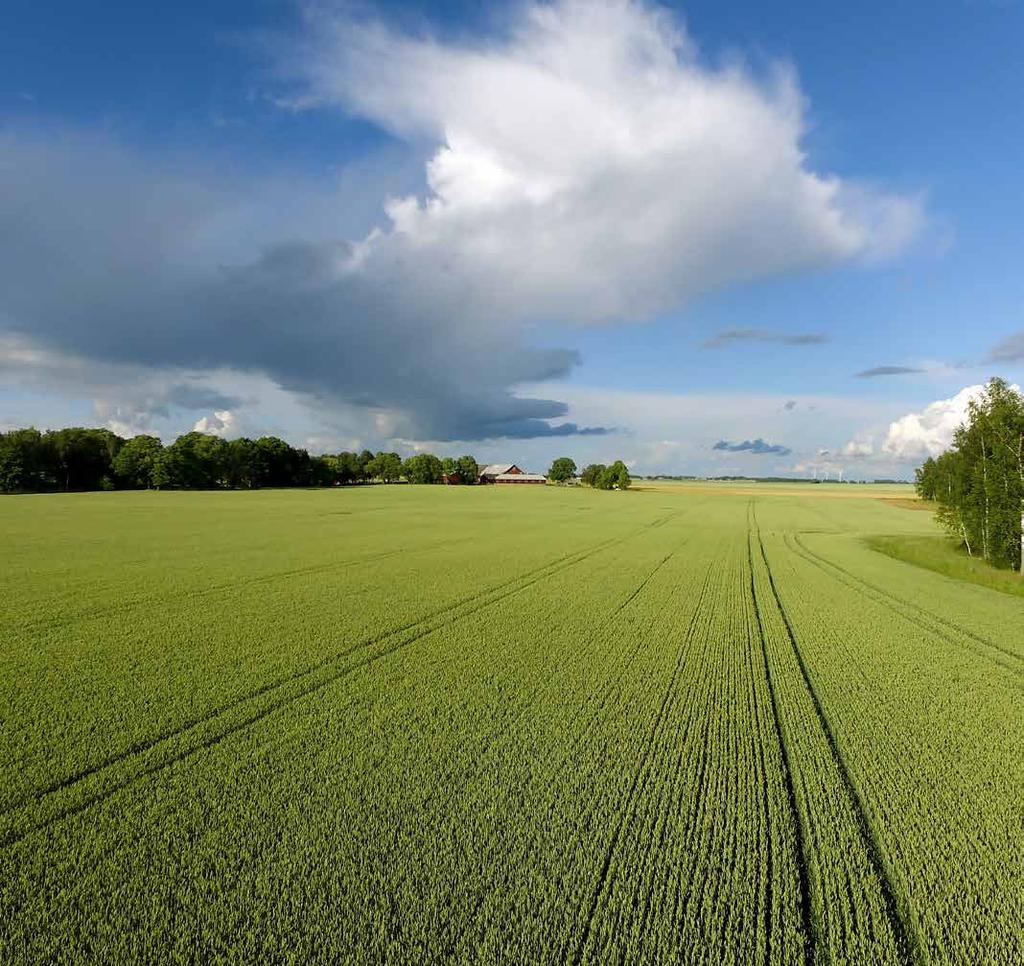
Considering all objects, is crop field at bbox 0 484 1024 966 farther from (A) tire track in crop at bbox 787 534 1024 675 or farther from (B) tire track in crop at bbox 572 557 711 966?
(A) tire track in crop at bbox 787 534 1024 675

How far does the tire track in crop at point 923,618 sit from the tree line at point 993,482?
8510 mm

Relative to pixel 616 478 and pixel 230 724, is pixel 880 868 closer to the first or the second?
pixel 230 724

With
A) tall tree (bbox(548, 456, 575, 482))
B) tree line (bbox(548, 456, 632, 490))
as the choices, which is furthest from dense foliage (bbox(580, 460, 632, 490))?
tall tree (bbox(548, 456, 575, 482))

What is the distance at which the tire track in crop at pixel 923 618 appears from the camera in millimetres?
11391

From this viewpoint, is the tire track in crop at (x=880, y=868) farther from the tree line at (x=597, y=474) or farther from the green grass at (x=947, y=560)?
the tree line at (x=597, y=474)

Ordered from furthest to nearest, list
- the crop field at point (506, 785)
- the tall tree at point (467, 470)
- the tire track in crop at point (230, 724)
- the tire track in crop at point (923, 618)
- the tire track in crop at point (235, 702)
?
1. the tall tree at point (467, 470)
2. the tire track in crop at point (923, 618)
3. the tire track in crop at point (235, 702)
4. the tire track in crop at point (230, 724)
5. the crop field at point (506, 785)

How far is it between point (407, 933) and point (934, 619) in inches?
609

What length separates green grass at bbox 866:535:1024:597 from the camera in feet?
71.2

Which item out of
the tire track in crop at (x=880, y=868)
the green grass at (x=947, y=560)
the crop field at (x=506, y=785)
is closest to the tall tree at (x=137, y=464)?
the crop field at (x=506, y=785)

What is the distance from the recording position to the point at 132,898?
436cm

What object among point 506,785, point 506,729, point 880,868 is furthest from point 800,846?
point 506,729

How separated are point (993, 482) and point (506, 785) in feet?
104

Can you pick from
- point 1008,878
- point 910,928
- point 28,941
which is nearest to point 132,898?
point 28,941

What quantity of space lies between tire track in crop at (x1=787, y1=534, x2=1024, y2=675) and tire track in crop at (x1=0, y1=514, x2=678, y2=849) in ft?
34.4
